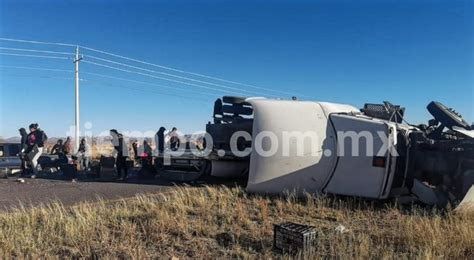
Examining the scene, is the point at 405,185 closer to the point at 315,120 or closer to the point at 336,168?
the point at 336,168

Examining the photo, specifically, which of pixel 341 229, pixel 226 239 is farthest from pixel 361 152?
pixel 226 239

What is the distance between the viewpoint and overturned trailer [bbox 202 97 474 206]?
8.30 meters

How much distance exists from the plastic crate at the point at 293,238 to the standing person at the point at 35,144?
408 inches

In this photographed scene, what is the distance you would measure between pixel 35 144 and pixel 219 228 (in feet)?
31.3

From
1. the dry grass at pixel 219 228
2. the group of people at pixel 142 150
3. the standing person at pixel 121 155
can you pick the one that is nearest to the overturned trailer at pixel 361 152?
the dry grass at pixel 219 228

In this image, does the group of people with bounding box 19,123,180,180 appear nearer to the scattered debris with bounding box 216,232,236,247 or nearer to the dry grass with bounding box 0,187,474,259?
the dry grass with bounding box 0,187,474,259

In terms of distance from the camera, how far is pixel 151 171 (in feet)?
45.6

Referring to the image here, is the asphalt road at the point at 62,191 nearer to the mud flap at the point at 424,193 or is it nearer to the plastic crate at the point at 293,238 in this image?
the plastic crate at the point at 293,238

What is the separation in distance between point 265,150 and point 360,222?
2.69 metres

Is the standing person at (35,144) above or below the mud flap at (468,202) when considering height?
above

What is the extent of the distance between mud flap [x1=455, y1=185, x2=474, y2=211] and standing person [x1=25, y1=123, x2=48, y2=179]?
36.9 feet

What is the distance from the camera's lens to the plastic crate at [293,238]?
5.50 metres

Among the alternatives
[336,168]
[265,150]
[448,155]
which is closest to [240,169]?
[265,150]

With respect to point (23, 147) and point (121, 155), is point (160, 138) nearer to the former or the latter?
point (121, 155)
